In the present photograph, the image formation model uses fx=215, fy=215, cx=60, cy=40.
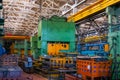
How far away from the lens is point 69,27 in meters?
12.7

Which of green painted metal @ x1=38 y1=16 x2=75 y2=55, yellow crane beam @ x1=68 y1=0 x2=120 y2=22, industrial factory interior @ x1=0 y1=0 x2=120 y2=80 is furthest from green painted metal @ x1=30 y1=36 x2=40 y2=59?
yellow crane beam @ x1=68 y1=0 x2=120 y2=22

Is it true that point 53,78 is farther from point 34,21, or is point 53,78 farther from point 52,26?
point 34,21

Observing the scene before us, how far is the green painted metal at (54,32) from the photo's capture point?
39.7ft

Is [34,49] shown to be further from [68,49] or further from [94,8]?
[94,8]

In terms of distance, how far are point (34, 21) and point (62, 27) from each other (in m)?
19.0

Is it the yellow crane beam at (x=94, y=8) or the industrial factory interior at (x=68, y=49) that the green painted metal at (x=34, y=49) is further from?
the yellow crane beam at (x=94, y=8)

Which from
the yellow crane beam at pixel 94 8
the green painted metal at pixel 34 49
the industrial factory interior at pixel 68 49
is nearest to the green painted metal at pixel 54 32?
the industrial factory interior at pixel 68 49

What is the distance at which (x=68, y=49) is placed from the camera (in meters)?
12.4

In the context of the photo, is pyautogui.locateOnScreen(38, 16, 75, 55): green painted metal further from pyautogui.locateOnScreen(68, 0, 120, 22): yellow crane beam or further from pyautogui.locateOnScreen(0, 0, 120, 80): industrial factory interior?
pyautogui.locateOnScreen(68, 0, 120, 22): yellow crane beam

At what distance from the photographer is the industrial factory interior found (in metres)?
7.45

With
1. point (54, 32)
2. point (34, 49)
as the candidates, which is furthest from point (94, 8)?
point (34, 49)

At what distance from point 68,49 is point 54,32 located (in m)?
1.27

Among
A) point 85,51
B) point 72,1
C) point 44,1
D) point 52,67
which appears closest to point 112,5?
point 85,51

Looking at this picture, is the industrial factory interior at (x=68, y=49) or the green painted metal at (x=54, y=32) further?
the green painted metal at (x=54, y=32)
